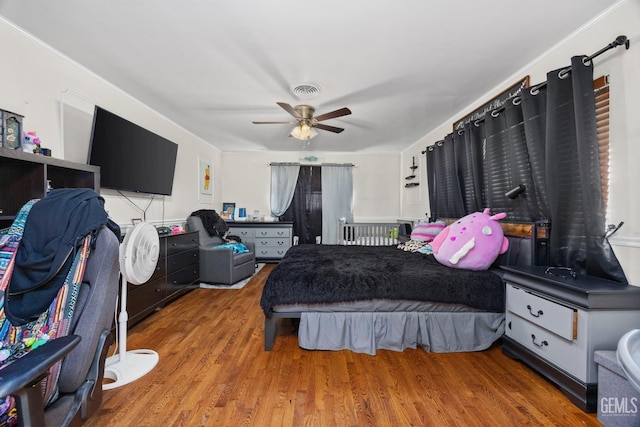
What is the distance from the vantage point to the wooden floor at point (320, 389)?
1478mm

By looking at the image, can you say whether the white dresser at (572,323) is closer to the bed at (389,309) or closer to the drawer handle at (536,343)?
the drawer handle at (536,343)

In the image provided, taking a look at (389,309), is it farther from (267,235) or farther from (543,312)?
(267,235)

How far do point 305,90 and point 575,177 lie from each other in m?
2.35

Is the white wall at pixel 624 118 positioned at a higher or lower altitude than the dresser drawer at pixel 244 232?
higher

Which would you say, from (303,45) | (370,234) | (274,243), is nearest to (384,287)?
(303,45)

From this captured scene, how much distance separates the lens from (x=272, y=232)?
5.44 metres

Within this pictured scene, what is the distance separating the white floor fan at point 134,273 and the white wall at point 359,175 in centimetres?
408

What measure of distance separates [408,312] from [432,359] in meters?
0.37

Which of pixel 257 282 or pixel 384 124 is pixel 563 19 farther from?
pixel 257 282

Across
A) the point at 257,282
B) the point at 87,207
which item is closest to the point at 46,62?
the point at 87,207

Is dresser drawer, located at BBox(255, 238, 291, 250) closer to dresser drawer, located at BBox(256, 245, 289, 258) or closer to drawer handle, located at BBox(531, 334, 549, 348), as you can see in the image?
dresser drawer, located at BBox(256, 245, 289, 258)

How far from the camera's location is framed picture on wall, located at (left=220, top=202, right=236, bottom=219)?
5.67 metres

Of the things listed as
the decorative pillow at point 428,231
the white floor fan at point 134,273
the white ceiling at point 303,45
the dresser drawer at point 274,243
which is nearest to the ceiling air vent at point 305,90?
the white ceiling at point 303,45

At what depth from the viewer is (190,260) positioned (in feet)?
12.2
